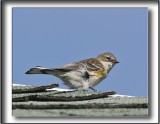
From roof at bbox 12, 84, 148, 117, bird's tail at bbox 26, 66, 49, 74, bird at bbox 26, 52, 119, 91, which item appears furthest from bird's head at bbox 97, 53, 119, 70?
bird's tail at bbox 26, 66, 49, 74

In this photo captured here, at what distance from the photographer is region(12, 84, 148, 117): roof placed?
4.21 m

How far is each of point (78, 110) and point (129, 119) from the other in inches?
12.1

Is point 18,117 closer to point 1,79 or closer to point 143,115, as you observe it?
point 1,79

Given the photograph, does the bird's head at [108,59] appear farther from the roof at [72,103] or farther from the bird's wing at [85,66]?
the roof at [72,103]

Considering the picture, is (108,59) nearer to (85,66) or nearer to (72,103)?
(85,66)

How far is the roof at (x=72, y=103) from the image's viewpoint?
421cm

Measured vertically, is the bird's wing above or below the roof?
above

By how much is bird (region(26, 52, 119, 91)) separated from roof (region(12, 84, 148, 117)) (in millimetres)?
69

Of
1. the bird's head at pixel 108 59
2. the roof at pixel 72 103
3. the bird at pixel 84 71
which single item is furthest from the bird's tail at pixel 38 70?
the bird's head at pixel 108 59

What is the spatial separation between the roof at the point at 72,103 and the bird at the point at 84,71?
→ 69 mm

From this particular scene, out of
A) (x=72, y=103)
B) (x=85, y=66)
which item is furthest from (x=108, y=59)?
(x=72, y=103)

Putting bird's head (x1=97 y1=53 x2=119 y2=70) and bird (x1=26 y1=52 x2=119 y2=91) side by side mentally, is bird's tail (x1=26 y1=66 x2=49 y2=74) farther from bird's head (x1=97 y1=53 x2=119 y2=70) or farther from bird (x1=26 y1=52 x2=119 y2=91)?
bird's head (x1=97 y1=53 x2=119 y2=70)

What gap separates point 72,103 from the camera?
4.35 meters

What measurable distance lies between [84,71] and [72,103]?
39 cm
